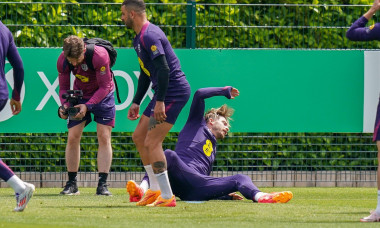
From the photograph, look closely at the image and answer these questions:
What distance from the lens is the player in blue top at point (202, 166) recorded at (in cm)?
1029

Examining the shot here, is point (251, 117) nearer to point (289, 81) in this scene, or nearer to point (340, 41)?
point (289, 81)

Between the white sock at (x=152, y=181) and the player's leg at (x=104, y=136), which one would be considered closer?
the white sock at (x=152, y=181)

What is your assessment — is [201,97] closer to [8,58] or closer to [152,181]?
[152,181]

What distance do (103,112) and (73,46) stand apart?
3.34 feet

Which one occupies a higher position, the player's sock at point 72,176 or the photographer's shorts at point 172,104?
the photographer's shorts at point 172,104

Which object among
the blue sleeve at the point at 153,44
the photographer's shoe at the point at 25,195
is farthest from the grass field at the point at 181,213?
the blue sleeve at the point at 153,44

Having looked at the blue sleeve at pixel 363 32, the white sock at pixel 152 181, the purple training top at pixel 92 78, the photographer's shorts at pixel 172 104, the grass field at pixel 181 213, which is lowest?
the grass field at pixel 181 213

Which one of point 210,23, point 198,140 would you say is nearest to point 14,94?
point 198,140

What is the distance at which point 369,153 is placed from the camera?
1377 cm

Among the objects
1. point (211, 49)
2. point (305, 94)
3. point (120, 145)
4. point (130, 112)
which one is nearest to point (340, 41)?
point (305, 94)

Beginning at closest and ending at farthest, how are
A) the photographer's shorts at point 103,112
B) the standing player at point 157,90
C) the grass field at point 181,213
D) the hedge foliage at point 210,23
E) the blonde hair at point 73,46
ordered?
the grass field at point 181,213 → the standing player at point 157,90 → the blonde hair at point 73,46 → the photographer's shorts at point 103,112 → the hedge foliage at point 210,23

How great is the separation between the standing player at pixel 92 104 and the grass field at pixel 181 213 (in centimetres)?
34

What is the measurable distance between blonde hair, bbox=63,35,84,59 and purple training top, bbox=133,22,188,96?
122 cm

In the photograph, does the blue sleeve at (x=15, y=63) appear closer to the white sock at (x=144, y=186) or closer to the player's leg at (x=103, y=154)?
the white sock at (x=144, y=186)
